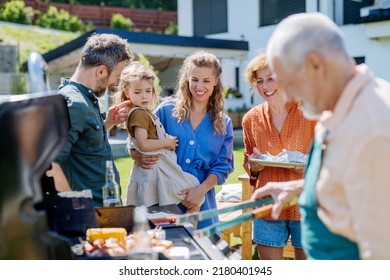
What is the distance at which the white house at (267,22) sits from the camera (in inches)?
536

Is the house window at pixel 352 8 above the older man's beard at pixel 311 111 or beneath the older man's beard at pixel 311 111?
above

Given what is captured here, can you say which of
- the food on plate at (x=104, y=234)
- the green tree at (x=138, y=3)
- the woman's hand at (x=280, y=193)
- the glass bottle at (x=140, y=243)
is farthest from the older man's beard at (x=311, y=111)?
the green tree at (x=138, y=3)

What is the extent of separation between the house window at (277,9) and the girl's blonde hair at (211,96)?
13484mm

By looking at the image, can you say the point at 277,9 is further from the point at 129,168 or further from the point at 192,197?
the point at 192,197

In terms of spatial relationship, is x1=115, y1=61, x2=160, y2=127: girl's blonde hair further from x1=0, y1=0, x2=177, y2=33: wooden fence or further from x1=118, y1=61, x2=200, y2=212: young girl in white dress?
x1=0, y1=0, x2=177, y2=33: wooden fence

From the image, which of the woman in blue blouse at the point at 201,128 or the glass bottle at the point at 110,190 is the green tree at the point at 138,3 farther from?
the glass bottle at the point at 110,190

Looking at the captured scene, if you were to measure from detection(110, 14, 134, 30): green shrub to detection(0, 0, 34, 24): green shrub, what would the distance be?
A: 15.8 ft

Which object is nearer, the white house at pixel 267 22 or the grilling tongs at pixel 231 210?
the grilling tongs at pixel 231 210

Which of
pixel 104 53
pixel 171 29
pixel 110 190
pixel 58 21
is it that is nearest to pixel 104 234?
pixel 110 190

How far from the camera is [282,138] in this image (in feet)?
9.67

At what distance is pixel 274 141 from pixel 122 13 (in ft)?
103

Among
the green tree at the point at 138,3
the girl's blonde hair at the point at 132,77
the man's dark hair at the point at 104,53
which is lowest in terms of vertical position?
the girl's blonde hair at the point at 132,77

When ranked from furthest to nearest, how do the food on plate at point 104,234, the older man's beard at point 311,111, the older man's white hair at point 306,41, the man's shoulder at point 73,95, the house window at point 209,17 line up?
the house window at point 209,17 → the man's shoulder at point 73,95 → the food on plate at point 104,234 → the older man's beard at point 311,111 → the older man's white hair at point 306,41

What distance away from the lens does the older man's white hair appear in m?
1.41
